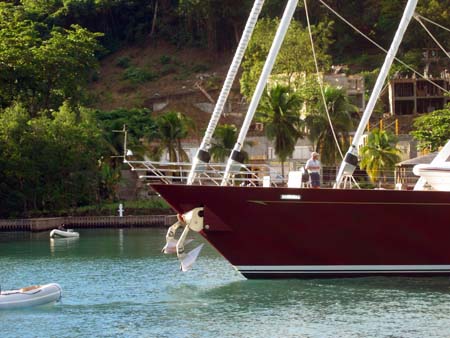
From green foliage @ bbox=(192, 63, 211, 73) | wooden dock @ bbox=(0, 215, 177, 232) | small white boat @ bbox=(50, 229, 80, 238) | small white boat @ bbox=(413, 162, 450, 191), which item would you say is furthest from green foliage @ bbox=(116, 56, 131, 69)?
small white boat @ bbox=(413, 162, 450, 191)

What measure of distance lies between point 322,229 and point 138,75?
7233 cm

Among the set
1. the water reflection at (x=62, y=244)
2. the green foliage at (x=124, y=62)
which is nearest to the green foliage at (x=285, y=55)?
the green foliage at (x=124, y=62)

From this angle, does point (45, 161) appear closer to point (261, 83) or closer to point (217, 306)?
point (261, 83)

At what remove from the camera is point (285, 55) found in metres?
82.6

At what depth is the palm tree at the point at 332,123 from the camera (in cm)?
6525

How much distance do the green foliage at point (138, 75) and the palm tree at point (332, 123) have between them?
39.2m

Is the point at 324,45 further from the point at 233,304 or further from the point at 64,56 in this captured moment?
the point at 233,304

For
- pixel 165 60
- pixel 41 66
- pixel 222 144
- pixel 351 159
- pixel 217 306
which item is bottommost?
pixel 217 306

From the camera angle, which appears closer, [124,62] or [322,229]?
[322,229]

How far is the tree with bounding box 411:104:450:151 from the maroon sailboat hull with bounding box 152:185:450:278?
35.2 meters

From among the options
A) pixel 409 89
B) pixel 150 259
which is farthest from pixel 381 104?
pixel 150 259

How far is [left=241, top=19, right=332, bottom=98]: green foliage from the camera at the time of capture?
82.5m

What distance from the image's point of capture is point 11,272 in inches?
1604

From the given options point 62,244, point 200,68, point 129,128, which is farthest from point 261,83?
point 200,68
